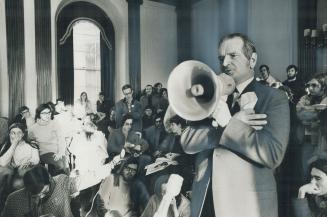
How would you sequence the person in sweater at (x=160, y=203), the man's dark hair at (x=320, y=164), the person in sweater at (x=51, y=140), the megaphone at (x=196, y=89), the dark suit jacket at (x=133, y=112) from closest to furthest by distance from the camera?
the megaphone at (x=196, y=89), the man's dark hair at (x=320, y=164), the person in sweater at (x=160, y=203), the dark suit jacket at (x=133, y=112), the person in sweater at (x=51, y=140)

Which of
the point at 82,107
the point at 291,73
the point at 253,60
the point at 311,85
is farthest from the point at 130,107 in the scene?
the point at 311,85

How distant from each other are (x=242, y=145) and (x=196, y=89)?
0.56m

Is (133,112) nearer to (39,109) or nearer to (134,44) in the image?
(134,44)

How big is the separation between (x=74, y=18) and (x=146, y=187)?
180 centimetres

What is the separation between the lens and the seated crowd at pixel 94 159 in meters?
3.49

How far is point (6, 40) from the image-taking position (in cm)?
362

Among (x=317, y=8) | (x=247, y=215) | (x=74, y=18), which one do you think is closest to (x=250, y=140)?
(x=247, y=215)

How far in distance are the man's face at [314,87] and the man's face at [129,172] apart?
68.6 inches

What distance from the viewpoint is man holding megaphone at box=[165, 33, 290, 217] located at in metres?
2.84

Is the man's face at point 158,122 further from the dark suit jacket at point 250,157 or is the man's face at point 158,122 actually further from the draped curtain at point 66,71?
the draped curtain at point 66,71

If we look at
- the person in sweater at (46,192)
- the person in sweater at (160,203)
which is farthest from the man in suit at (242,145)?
the person in sweater at (46,192)

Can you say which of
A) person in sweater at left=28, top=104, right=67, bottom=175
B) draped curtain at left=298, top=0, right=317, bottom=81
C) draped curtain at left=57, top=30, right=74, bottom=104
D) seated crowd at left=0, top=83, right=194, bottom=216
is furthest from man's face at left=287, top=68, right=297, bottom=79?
person in sweater at left=28, top=104, right=67, bottom=175

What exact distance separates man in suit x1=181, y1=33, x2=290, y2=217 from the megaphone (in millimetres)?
79

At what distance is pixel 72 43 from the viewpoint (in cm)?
367
